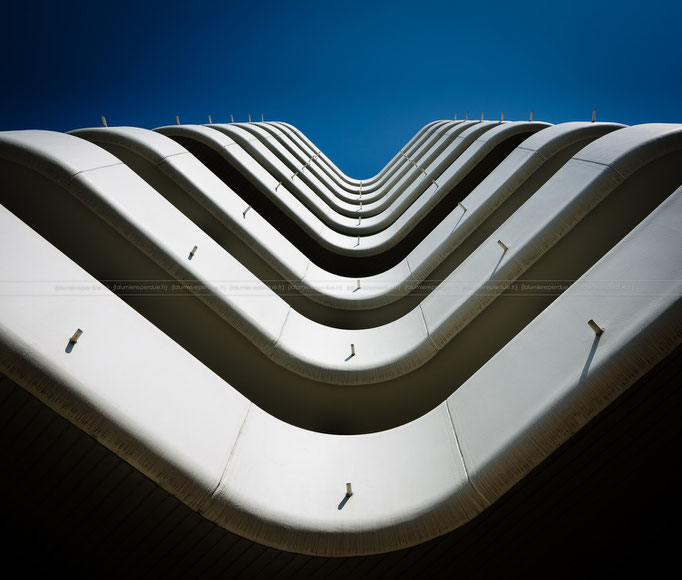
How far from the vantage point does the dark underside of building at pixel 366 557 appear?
3143mm

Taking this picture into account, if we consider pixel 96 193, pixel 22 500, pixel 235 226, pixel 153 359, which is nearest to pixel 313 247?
pixel 235 226

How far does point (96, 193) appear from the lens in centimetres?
456

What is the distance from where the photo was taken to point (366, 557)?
3375 mm

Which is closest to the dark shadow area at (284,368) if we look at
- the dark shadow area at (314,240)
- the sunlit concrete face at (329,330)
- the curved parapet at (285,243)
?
the sunlit concrete face at (329,330)

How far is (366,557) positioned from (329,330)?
155 inches

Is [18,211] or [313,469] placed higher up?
[18,211]

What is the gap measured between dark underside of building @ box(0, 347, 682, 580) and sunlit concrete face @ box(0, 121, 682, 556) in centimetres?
36

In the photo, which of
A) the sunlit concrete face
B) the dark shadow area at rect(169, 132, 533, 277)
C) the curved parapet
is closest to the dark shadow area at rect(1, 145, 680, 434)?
the sunlit concrete face

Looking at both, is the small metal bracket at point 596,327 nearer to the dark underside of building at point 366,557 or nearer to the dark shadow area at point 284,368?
the dark underside of building at point 366,557

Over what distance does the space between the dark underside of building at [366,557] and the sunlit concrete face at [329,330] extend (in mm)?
364

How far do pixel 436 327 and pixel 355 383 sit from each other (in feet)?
4.96

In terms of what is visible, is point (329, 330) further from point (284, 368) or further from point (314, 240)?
point (314, 240)

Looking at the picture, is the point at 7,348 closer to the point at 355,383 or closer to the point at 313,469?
the point at 313,469

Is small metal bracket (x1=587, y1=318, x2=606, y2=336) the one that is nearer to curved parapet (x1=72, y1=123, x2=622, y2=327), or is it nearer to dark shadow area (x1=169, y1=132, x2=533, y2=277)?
curved parapet (x1=72, y1=123, x2=622, y2=327)
